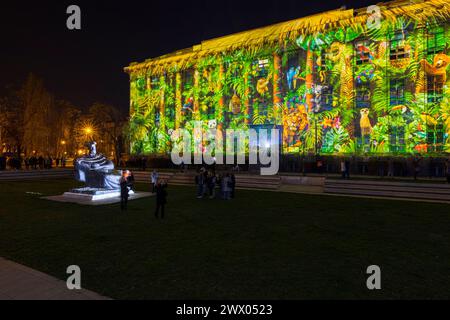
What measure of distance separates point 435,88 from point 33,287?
32.9 meters

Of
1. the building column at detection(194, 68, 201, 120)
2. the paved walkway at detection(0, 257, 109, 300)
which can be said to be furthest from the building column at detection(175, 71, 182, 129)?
the paved walkway at detection(0, 257, 109, 300)

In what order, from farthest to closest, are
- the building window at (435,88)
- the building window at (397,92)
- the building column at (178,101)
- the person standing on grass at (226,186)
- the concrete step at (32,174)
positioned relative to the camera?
the building column at (178,101) < the building window at (397,92) < the concrete step at (32,174) < the building window at (435,88) < the person standing on grass at (226,186)

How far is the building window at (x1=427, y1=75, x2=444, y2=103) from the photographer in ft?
92.5

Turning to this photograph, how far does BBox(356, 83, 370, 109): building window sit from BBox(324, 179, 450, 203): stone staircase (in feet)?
47.7

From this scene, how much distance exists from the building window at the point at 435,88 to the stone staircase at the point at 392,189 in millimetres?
14441

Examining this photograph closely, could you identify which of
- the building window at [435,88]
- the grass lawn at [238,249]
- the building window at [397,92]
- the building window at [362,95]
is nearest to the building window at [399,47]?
the building window at [397,92]

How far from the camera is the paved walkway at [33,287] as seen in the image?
203 inches

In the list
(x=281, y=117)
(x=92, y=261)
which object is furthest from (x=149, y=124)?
(x=92, y=261)

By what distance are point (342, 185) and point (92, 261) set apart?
16884 mm

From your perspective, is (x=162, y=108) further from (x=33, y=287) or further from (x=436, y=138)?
(x=33, y=287)

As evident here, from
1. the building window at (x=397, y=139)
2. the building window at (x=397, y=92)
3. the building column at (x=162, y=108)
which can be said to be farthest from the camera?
the building column at (x=162, y=108)

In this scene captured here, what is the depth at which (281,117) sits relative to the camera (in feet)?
123

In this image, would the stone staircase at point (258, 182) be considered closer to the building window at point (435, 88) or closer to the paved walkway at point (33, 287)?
the building window at point (435, 88)
